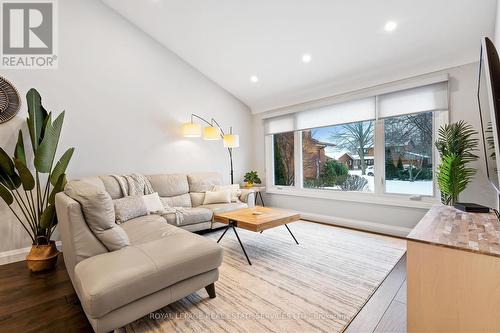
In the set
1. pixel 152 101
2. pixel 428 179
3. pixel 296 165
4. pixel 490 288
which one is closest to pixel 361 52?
pixel 428 179

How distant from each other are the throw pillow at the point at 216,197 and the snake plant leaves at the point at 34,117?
2.35 m

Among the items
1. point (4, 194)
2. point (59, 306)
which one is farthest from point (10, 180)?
point (59, 306)

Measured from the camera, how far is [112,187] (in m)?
3.18

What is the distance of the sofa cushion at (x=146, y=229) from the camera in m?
2.24

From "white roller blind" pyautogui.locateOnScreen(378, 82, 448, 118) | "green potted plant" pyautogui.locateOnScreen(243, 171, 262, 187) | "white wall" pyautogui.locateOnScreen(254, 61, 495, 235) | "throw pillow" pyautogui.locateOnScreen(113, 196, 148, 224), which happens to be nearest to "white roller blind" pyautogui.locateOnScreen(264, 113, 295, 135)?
"green potted plant" pyautogui.locateOnScreen(243, 171, 262, 187)

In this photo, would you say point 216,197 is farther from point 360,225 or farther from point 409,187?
point 409,187

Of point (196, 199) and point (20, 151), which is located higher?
point (20, 151)

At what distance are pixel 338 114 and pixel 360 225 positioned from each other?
6.41 ft

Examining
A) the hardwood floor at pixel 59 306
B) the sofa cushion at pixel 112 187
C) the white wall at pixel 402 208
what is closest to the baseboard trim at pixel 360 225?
the white wall at pixel 402 208

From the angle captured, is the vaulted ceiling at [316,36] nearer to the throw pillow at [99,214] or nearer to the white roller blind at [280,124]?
the white roller blind at [280,124]

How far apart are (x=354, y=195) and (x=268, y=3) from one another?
318 centimetres

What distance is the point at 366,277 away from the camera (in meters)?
2.28

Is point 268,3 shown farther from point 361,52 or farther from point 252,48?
point 361,52

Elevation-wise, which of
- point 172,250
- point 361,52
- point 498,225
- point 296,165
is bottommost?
point 172,250
